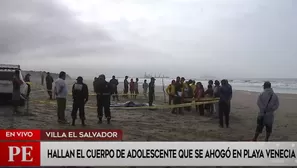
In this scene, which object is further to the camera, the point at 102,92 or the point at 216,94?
the point at 216,94

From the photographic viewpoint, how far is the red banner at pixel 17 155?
5070 mm

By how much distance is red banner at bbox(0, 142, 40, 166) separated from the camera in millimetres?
5070

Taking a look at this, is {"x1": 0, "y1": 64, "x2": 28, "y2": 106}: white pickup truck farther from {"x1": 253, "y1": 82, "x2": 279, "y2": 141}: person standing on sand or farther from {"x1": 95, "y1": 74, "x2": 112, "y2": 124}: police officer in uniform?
{"x1": 253, "y1": 82, "x2": 279, "y2": 141}: person standing on sand

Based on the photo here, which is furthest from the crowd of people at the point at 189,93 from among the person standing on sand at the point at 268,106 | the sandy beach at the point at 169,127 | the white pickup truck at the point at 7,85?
the white pickup truck at the point at 7,85

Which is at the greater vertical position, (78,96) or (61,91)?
(61,91)

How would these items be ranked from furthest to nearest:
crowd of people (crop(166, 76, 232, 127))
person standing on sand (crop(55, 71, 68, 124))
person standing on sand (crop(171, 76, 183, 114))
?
person standing on sand (crop(171, 76, 183, 114)), crowd of people (crop(166, 76, 232, 127)), person standing on sand (crop(55, 71, 68, 124))

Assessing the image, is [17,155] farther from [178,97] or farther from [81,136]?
[178,97]

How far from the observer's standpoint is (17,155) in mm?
5070

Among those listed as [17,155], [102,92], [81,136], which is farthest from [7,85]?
[17,155]

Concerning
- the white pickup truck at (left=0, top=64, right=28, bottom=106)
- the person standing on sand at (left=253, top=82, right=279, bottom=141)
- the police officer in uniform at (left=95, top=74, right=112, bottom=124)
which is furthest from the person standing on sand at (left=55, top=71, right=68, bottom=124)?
the person standing on sand at (left=253, top=82, right=279, bottom=141)

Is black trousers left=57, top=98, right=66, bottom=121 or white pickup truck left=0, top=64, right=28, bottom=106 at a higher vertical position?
white pickup truck left=0, top=64, right=28, bottom=106

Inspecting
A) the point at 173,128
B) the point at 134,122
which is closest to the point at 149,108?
the point at 134,122

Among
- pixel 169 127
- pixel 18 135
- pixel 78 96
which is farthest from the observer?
pixel 169 127

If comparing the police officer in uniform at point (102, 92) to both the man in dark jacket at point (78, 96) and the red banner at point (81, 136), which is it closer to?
the man in dark jacket at point (78, 96)
